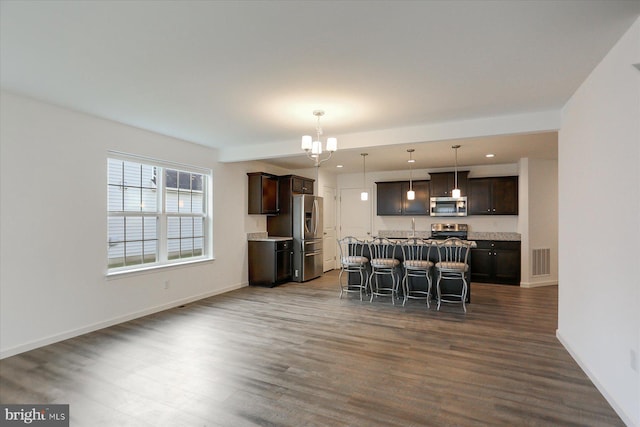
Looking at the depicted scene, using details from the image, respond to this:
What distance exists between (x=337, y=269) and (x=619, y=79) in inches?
266

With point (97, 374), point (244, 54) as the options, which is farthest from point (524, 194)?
point (97, 374)

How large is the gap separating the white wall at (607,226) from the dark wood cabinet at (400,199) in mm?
4083

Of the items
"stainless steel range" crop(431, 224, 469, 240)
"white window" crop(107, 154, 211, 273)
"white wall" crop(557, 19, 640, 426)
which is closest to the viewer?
"white wall" crop(557, 19, 640, 426)

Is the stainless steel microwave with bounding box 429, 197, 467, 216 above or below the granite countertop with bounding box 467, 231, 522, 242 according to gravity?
above

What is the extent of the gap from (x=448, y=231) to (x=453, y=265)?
2.71 meters

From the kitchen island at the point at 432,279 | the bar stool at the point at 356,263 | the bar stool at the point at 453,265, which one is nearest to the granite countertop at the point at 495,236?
the kitchen island at the point at 432,279

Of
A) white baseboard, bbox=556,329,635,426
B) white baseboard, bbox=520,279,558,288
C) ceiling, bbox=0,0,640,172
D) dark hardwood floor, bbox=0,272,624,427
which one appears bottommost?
white baseboard, bbox=520,279,558,288

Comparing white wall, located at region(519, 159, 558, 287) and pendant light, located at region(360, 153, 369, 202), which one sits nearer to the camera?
pendant light, located at region(360, 153, 369, 202)

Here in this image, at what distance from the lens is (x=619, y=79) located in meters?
2.19

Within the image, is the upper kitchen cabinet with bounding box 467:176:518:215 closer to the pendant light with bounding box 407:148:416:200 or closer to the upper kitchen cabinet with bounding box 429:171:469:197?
the upper kitchen cabinet with bounding box 429:171:469:197

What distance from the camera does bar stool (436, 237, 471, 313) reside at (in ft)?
15.3

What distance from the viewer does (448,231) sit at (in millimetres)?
7188

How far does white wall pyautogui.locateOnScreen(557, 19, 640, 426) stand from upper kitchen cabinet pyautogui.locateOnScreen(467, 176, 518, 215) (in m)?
3.65

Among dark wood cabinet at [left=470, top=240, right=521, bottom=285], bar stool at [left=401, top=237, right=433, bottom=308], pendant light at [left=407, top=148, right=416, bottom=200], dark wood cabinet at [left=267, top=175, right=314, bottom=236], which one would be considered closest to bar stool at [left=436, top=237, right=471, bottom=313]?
bar stool at [left=401, top=237, right=433, bottom=308]
